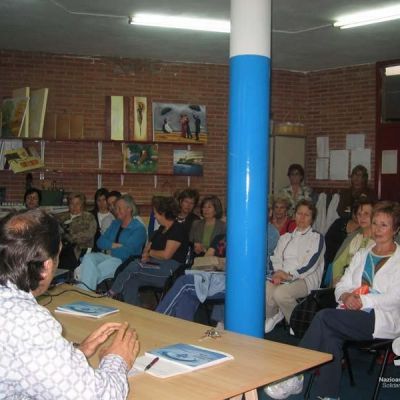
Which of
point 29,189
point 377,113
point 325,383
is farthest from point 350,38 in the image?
point 325,383

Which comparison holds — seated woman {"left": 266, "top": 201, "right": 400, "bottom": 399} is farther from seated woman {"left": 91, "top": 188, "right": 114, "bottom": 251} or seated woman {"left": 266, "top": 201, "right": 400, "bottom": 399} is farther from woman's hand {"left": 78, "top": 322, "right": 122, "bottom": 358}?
seated woman {"left": 91, "top": 188, "right": 114, "bottom": 251}

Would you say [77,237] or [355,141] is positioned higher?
[355,141]

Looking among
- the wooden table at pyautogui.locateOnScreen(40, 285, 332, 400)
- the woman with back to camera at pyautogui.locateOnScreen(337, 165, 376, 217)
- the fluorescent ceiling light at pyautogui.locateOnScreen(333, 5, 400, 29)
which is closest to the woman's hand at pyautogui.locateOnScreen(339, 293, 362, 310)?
the wooden table at pyautogui.locateOnScreen(40, 285, 332, 400)

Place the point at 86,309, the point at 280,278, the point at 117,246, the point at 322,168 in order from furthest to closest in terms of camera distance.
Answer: the point at 322,168 → the point at 117,246 → the point at 280,278 → the point at 86,309

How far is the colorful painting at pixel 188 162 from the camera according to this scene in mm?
8578

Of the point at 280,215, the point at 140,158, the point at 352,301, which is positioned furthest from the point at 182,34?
the point at 352,301

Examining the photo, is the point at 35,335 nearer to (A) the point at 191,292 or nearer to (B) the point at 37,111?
(A) the point at 191,292

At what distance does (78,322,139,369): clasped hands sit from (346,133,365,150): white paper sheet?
7.22 meters

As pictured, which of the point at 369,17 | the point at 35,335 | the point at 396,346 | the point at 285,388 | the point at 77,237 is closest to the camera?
the point at 35,335

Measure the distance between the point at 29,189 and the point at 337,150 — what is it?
4.70 meters

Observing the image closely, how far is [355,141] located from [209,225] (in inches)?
153

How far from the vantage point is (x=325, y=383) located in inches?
135

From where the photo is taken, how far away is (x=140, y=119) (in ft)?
27.5

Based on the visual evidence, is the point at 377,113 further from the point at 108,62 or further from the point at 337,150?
the point at 108,62
